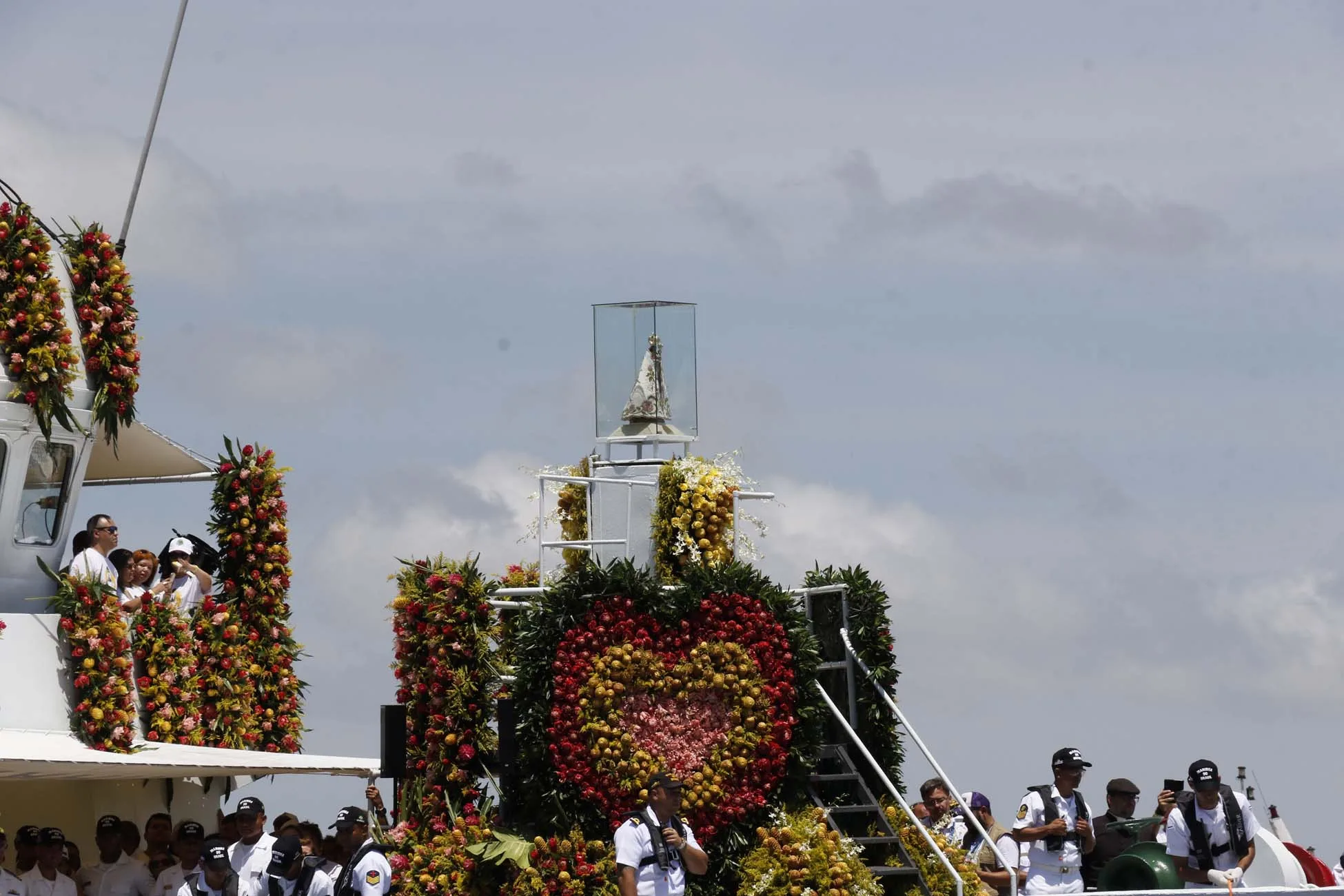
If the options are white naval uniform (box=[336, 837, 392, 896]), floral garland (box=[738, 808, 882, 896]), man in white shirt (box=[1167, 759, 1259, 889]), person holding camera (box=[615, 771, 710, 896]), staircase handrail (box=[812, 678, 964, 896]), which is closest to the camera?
person holding camera (box=[615, 771, 710, 896])

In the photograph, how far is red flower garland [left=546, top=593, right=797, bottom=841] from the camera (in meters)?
20.3

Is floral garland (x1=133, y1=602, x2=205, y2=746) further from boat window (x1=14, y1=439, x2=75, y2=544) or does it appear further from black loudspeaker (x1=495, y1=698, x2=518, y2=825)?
black loudspeaker (x1=495, y1=698, x2=518, y2=825)

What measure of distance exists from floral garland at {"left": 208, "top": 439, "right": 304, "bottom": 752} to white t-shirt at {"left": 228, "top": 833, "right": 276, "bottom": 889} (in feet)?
15.0

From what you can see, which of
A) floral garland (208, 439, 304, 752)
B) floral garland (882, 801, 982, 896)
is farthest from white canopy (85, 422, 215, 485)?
floral garland (882, 801, 982, 896)

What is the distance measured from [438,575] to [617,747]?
2595 millimetres

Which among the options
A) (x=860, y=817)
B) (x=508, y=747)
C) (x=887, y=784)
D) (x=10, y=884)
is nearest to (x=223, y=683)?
(x=10, y=884)

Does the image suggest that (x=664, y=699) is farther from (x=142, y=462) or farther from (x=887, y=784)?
(x=142, y=462)

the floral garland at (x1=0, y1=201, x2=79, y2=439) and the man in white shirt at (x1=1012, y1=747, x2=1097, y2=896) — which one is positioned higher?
the floral garland at (x1=0, y1=201, x2=79, y2=439)

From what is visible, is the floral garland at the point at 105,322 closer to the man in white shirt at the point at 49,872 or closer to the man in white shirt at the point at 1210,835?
the man in white shirt at the point at 49,872

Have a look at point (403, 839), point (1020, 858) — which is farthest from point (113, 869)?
point (1020, 858)

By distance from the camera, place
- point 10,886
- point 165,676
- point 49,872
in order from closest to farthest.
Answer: point 10,886 → point 49,872 → point 165,676

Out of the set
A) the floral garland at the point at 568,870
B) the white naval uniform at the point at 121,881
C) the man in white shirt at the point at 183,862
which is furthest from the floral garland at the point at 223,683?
the floral garland at the point at 568,870

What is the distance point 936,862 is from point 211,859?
6731mm

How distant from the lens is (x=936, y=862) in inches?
816
